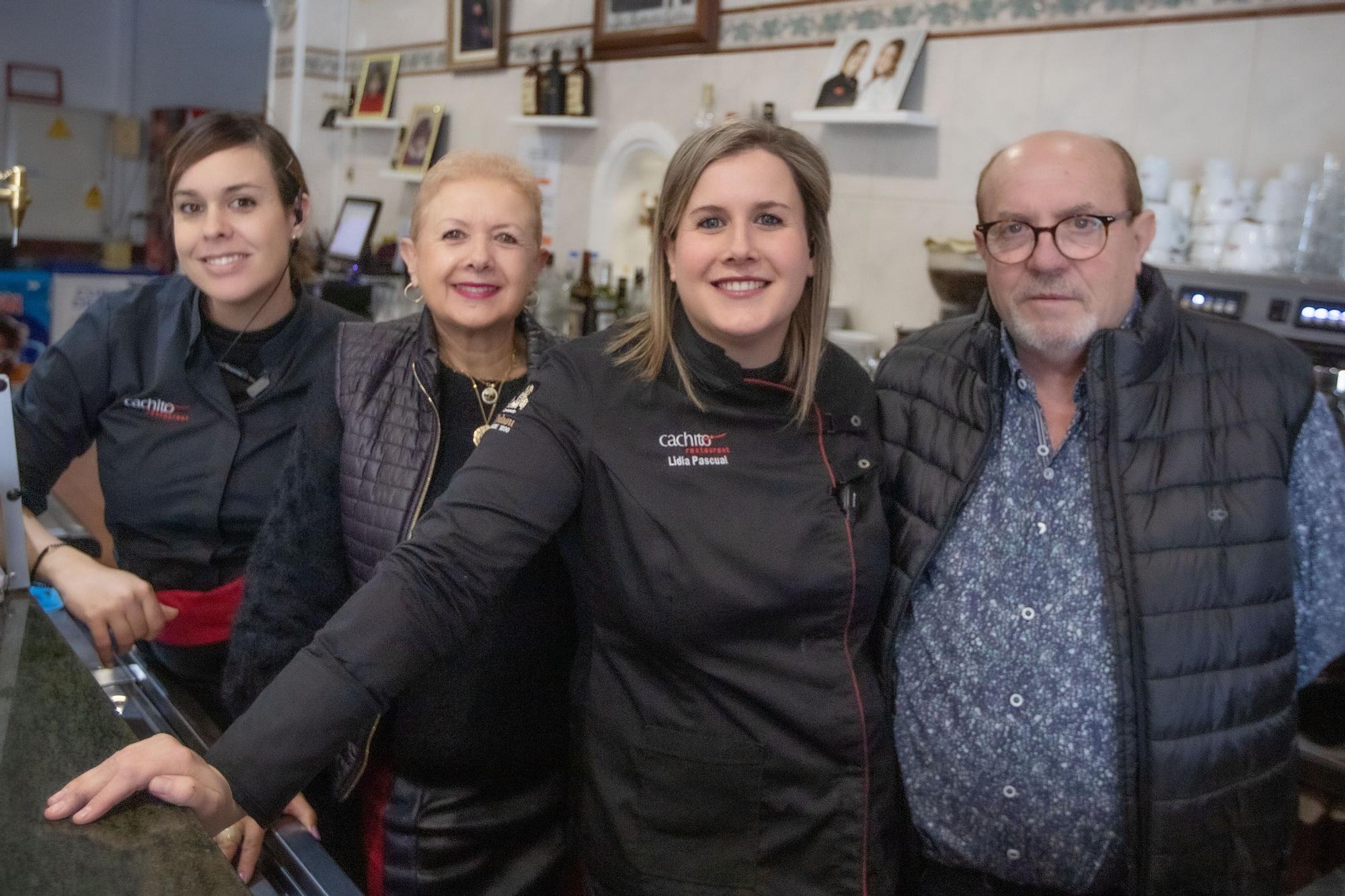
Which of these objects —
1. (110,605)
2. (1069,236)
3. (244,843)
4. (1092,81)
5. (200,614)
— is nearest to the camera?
(244,843)

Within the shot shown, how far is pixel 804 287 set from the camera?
1.54 m

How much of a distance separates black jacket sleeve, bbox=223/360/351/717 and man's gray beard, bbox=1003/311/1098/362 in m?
0.96

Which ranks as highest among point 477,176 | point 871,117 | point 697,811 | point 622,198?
point 871,117

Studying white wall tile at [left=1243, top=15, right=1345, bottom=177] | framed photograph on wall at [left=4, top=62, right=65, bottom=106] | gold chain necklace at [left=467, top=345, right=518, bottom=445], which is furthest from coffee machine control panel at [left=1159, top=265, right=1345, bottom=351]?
framed photograph on wall at [left=4, top=62, right=65, bottom=106]

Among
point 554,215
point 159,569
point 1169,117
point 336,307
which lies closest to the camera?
point 159,569

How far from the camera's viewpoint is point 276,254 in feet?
6.30

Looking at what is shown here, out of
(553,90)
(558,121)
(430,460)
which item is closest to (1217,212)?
(430,460)

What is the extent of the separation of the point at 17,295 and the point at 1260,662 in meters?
5.32

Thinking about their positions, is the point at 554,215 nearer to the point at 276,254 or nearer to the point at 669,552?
the point at 276,254

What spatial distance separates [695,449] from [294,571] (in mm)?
582

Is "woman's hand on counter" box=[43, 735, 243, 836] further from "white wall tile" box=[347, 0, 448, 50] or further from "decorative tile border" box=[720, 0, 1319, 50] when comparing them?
"white wall tile" box=[347, 0, 448, 50]

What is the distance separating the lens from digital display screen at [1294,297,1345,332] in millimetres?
2229

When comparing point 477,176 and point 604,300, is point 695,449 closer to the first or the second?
point 477,176

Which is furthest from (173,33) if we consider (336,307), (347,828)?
(347,828)
